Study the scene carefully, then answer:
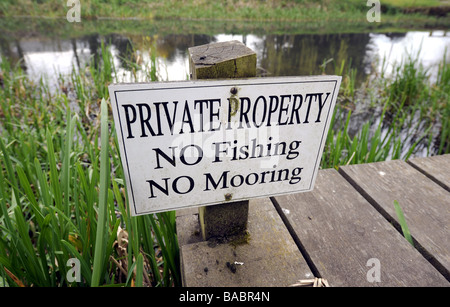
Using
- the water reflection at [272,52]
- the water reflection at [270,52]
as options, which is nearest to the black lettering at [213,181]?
the water reflection at [270,52]

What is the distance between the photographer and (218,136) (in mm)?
730

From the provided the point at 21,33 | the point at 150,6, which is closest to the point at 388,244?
the point at 21,33

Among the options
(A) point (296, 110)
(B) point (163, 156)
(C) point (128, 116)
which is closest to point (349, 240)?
(A) point (296, 110)

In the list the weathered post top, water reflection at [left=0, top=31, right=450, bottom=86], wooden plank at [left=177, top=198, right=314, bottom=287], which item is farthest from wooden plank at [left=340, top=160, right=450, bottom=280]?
water reflection at [left=0, top=31, right=450, bottom=86]

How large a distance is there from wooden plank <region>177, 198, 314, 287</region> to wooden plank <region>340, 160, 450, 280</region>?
1.40 ft

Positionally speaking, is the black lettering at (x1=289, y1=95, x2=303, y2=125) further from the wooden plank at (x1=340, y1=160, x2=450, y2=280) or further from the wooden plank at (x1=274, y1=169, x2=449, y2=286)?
the wooden plank at (x1=340, y1=160, x2=450, y2=280)

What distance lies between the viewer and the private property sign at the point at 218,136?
2.16ft

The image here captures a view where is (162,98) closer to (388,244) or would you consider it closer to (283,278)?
(283,278)

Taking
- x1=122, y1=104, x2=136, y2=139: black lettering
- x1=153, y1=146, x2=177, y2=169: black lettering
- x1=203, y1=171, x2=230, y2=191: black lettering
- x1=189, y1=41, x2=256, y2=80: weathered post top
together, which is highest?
x1=189, y1=41, x2=256, y2=80: weathered post top

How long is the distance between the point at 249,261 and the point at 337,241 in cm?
32

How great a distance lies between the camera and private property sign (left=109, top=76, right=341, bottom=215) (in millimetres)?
658

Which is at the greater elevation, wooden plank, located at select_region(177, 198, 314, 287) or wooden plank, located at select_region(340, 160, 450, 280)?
wooden plank, located at select_region(340, 160, 450, 280)

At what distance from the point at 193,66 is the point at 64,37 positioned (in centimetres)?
771

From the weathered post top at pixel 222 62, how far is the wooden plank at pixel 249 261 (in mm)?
524
